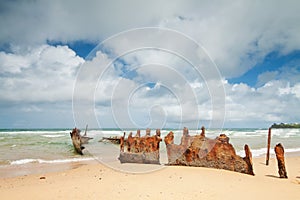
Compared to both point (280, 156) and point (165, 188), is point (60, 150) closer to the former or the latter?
point (165, 188)

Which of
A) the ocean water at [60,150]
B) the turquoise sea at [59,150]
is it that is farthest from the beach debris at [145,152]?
the ocean water at [60,150]

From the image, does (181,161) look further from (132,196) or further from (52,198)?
(52,198)

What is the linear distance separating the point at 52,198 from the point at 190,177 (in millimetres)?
3856

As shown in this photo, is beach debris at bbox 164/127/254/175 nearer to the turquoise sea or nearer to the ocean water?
the turquoise sea

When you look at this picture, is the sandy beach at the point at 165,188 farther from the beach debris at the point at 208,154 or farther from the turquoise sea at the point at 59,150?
the turquoise sea at the point at 59,150

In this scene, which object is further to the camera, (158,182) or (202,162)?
(202,162)

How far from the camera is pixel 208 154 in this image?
29.4 ft

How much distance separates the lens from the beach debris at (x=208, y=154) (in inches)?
329

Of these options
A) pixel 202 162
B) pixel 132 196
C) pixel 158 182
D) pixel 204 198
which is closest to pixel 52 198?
pixel 132 196

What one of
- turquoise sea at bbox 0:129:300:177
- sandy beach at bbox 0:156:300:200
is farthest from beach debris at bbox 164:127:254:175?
turquoise sea at bbox 0:129:300:177

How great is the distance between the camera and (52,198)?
5023 mm

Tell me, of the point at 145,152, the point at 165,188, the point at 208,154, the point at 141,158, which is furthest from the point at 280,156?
the point at 141,158

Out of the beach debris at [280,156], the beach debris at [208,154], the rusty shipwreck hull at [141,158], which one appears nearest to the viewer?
the beach debris at [280,156]

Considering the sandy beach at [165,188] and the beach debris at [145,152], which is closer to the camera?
the sandy beach at [165,188]
